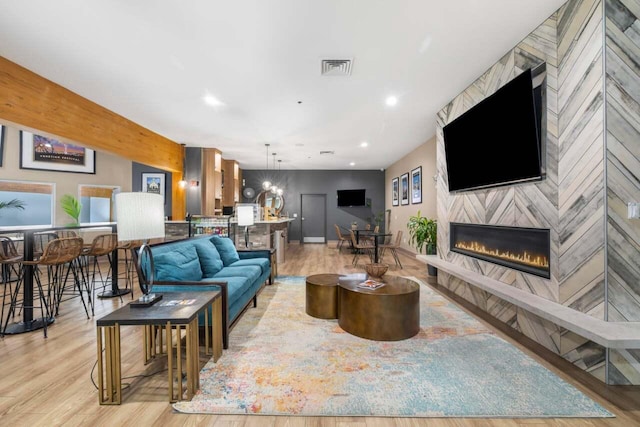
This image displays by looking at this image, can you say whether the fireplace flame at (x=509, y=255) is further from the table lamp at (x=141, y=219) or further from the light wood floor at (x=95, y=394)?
the table lamp at (x=141, y=219)

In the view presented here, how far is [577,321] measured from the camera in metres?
2.03

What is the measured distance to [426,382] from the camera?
2020mm

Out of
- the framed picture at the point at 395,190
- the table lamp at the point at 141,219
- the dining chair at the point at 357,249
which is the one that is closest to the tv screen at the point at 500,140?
the dining chair at the point at 357,249

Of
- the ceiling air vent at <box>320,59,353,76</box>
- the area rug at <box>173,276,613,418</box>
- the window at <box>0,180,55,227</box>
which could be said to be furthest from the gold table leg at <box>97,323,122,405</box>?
the window at <box>0,180,55,227</box>

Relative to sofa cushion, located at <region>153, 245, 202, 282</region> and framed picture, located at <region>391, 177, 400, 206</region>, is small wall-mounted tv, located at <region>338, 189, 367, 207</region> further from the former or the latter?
sofa cushion, located at <region>153, 245, 202, 282</region>

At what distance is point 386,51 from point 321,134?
322 cm

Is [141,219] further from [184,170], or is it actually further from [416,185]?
[416,185]

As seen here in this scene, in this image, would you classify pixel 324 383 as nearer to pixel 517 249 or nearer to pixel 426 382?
pixel 426 382

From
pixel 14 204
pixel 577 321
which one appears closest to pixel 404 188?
pixel 577 321

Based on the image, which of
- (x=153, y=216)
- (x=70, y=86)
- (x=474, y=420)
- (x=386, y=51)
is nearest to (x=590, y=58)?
(x=386, y=51)

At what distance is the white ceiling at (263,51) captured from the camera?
2.31m

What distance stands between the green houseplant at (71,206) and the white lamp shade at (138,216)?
596cm

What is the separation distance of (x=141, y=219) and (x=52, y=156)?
6548 millimetres

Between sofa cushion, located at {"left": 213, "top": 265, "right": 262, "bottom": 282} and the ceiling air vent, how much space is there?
2.53 meters
